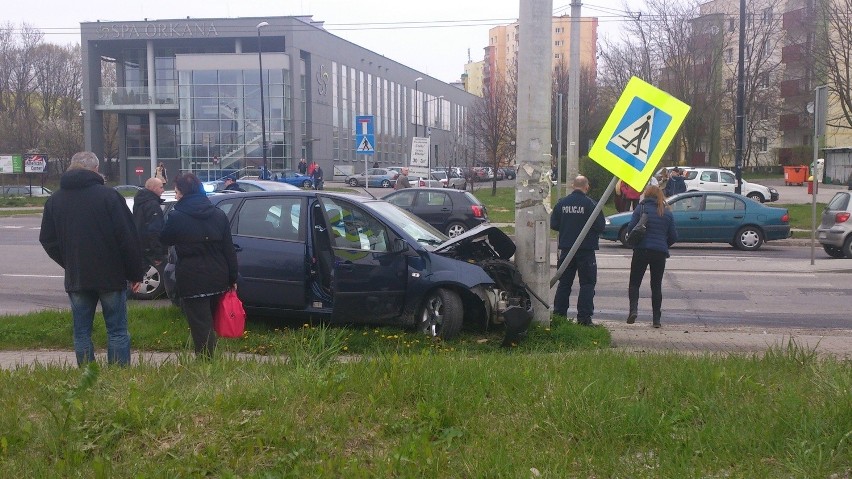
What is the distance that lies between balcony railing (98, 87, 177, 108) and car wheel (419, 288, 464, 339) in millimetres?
60182

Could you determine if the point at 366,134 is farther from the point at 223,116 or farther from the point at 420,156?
the point at 223,116

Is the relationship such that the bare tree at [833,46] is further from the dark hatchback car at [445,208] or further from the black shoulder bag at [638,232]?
the black shoulder bag at [638,232]

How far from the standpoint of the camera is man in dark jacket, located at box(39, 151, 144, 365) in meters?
6.44

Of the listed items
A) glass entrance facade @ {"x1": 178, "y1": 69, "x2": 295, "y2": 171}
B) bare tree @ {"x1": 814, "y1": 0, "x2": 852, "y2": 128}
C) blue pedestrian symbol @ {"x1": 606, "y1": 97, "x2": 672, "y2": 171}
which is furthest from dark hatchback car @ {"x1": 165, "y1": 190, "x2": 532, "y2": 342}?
glass entrance facade @ {"x1": 178, "y1": 69, "x2": 295, "y2": 171}

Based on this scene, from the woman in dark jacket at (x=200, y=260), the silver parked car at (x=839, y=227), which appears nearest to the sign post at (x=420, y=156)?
the silver parked car at (x=839, y=227)

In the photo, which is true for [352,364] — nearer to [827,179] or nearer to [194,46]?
[827,179]

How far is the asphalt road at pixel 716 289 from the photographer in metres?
11.4

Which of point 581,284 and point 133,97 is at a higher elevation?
point 133,97

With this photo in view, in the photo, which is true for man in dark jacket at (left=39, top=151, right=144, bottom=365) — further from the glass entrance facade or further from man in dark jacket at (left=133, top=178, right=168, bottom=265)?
the glass entrance facade

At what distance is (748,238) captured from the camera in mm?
20891

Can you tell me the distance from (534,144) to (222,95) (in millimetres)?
55793

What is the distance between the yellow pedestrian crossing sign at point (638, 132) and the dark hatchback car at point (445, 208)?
44.5 feet

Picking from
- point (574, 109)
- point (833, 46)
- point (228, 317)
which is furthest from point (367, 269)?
point (833, 46)

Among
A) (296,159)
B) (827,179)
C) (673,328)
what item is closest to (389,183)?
(296,159)
